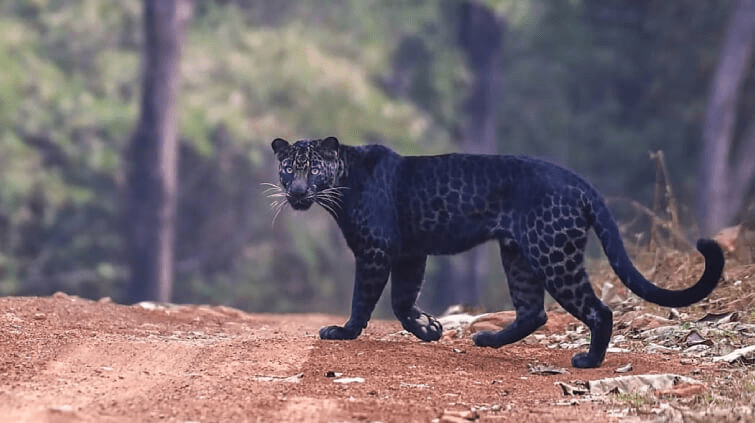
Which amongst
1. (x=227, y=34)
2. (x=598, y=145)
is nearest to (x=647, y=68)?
(x=598, y=145)

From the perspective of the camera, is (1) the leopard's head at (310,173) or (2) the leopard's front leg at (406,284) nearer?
(1) the leopard's head at (310,173)

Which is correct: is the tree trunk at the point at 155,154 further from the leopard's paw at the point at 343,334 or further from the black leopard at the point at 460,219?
the leopard's paw at the point at 343,334

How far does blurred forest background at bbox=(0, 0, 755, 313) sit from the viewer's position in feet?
76.5

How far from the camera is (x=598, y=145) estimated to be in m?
28.5

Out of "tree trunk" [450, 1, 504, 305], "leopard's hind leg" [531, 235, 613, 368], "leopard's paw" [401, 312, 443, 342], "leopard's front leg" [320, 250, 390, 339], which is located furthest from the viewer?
"tree trunk" [450, 1, 504, 305]

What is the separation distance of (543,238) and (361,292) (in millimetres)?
1423

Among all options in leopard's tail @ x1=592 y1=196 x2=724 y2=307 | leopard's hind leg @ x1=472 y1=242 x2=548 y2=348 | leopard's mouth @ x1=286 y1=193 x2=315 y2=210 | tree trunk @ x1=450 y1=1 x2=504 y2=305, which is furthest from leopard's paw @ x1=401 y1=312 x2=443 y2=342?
tree trunk @ x1=450 y1=1 x2=504 y2=305

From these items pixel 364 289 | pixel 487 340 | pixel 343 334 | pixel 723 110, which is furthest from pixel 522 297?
pixel 723 110

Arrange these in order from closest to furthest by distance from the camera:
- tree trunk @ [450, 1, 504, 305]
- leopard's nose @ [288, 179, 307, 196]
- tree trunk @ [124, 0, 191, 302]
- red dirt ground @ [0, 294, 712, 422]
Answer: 1. red dirt ground @ [0, 294, 712, 422]
2. leopard's nose @ [288, 179, 307, 196]
3. tree trunk @ [124, 0, 191, 302]
4. tree trunk @ [450, 1, 504, 305]

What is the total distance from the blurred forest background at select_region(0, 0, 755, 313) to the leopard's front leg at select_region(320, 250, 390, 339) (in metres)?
13.1

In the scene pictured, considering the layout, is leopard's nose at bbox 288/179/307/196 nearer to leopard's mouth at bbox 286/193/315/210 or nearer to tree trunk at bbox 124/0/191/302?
leopard's mouth at bbox 286/193/315/210

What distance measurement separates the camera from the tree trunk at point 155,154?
21.3 meters

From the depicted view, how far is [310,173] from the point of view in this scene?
891 cm

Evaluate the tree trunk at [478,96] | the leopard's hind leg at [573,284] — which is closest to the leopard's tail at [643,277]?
the leopard's hind leg at [573,284]
